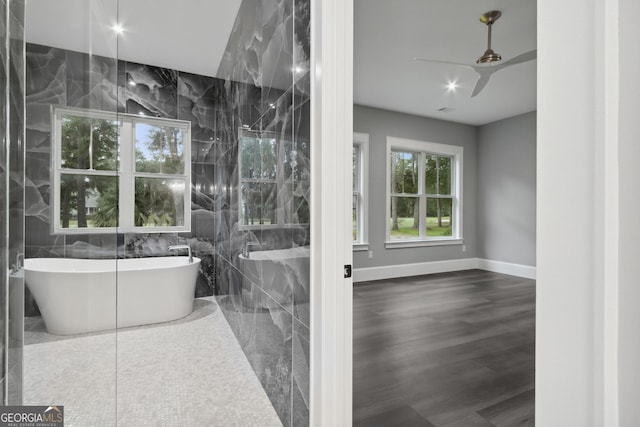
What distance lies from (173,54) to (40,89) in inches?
112

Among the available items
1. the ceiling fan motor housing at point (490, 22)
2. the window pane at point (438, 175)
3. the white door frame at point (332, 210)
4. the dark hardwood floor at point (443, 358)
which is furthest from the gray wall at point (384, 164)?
the white door frame at point (332, 210)

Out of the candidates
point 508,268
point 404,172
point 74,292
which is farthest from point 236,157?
point 508,268

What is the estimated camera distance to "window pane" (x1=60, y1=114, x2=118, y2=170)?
1.32 meters

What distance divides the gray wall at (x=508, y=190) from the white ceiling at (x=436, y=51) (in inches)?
20.0

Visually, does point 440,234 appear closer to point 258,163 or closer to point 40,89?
point 258,163

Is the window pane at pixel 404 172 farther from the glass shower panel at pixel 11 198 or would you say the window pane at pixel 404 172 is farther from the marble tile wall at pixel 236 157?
the glass shower panel at pixel 11 198

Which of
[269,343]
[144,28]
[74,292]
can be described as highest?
[144,28]

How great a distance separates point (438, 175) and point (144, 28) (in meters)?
5.18

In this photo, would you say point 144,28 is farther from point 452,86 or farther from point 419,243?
point 419,243

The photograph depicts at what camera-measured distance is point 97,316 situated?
146 cm

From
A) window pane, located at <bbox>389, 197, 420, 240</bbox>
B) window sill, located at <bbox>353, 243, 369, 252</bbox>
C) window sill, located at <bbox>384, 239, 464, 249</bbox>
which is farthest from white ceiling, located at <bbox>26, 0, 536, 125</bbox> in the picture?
window sill, located at <bbox>384, 239, 464, 249</bbox>

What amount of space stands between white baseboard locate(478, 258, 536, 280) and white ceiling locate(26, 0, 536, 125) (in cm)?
286

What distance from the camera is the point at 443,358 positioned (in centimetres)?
257

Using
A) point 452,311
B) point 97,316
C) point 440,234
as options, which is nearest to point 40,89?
point 97,316
